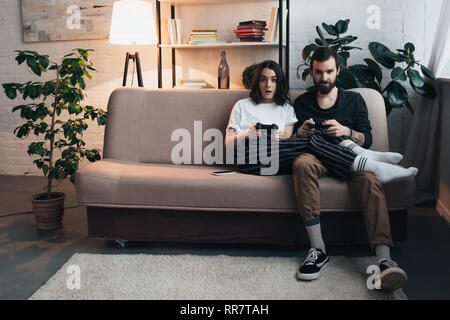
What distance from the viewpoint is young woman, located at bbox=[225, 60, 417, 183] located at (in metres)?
2.14

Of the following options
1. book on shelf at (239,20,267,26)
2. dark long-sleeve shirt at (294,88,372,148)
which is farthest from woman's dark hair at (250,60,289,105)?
book on shelf at (239,20,267,26)

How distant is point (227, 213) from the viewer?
2.24 metres

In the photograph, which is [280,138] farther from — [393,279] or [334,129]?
[393,279]

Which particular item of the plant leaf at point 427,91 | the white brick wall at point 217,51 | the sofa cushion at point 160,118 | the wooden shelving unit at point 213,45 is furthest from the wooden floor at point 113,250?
the wooden shelving unit at point 213,45

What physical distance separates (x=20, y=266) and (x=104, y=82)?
2.38 metres

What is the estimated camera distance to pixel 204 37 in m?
3.69

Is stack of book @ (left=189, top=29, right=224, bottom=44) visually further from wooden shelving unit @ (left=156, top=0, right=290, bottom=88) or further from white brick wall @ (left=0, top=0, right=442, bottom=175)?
white brick wall @ (left=0, top=0, right=442, bottom=175)

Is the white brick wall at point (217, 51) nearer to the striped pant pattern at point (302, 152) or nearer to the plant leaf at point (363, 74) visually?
the plant leaf at point (363, 74)

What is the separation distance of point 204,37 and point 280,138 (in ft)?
5.31

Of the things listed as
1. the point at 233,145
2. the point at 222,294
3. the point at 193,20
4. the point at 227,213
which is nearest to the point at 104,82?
the point at 193,20

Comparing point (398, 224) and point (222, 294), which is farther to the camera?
point (398, 224)

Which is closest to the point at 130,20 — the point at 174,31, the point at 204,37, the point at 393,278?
the point at 174,31

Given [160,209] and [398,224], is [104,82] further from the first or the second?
[398,224]
